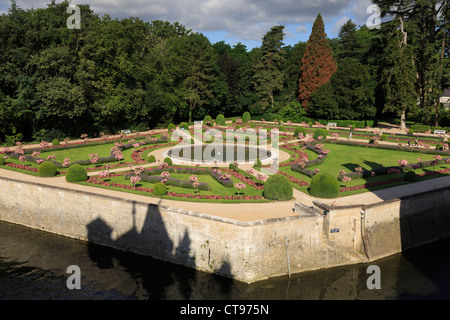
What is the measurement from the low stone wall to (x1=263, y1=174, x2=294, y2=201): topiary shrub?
2.79 meters

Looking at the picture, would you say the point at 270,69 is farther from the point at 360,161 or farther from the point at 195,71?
the point at 360,161

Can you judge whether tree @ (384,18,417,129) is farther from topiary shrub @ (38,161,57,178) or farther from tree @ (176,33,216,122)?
topiary shrub @ (38,161,57,178)

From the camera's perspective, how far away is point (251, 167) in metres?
33.4

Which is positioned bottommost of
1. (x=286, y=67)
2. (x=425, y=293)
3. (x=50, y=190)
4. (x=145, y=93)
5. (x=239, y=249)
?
(x=425, y=293)

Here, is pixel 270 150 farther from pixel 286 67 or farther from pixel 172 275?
pixel 286 67

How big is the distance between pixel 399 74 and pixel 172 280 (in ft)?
147

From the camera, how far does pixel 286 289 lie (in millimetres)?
18641

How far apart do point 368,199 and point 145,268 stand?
46.6 ft

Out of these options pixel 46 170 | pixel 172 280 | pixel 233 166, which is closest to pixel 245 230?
pixel 172 280

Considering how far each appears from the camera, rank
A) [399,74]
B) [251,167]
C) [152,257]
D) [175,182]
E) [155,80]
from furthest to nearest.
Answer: [155,80], [399,74], [251,167], [175,182], [152,257]

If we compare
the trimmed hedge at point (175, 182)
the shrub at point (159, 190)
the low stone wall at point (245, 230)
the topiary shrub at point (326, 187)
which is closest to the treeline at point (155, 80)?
the trimmed hedge at point (175, 182)

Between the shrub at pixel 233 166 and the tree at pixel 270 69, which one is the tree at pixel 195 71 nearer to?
the tree at pixel 270 69

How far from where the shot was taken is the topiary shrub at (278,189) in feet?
80.2

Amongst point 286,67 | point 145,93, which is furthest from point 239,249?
point 286,67
